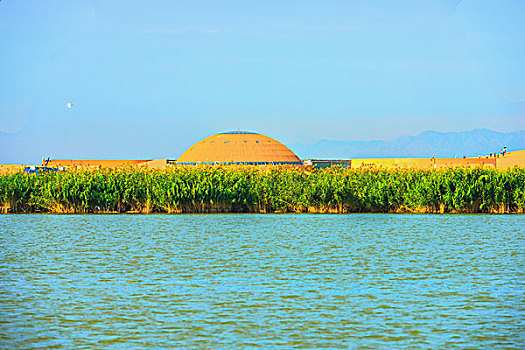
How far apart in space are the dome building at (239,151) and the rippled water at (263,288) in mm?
54055

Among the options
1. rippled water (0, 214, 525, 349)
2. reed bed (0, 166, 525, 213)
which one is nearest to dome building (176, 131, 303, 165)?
reed bed (0, 166, 525, 213)

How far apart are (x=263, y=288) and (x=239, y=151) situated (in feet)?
214

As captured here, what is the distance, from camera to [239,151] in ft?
251

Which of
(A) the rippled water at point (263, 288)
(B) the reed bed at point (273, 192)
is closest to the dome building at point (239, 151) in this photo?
(B) the reed bed at point (273, 192)

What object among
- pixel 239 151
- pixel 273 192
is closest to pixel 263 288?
pixel 273 192

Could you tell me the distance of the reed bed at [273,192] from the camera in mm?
27547

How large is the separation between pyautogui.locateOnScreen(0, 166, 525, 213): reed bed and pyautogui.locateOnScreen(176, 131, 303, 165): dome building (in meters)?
44.7

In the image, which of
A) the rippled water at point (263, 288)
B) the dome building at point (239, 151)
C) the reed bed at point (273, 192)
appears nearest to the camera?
the rippled water at point (263, 288)

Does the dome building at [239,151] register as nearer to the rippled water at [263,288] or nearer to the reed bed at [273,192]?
the reed bed at [273,192]

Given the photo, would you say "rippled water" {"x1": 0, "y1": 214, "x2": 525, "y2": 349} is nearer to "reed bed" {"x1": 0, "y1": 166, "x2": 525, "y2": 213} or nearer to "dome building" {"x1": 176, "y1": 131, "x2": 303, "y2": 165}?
"reed bed" {"x1": 0, "y1": 166, "x2": 525, "y2": 213}

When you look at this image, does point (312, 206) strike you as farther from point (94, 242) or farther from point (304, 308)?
point (304, 308)

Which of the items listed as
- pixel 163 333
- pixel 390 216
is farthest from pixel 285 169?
pixel 163 333

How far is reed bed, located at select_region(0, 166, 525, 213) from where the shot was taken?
2755 cm

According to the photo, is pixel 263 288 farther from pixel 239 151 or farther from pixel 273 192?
pixel 239 151
